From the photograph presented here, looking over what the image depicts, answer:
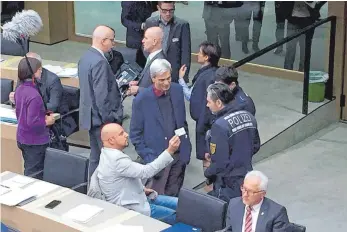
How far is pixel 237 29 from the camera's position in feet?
36.7

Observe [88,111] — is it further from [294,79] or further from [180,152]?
[294,79]

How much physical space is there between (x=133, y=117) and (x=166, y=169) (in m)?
0.51

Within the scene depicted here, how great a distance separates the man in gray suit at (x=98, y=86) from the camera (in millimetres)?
7008

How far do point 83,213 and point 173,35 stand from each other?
2.98 metres

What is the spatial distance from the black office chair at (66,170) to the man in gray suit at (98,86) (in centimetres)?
66

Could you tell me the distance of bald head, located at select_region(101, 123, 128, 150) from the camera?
5883 mm

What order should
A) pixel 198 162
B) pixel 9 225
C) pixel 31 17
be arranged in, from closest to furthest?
1. pixel 9 225
2. pixel 198 162
3. pixel 31 17

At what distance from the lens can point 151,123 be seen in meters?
6.66

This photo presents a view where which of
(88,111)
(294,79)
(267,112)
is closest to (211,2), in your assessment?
(294,79)

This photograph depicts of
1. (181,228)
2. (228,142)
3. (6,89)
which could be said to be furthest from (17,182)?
(6,89)

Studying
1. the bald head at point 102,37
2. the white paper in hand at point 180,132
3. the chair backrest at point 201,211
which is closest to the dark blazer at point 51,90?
the bald head at point 102,37

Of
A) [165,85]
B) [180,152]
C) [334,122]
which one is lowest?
[334,122]

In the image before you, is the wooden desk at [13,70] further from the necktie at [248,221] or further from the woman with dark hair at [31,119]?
the necktie at [248,221]

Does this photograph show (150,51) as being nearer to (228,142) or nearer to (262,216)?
(228,142)
